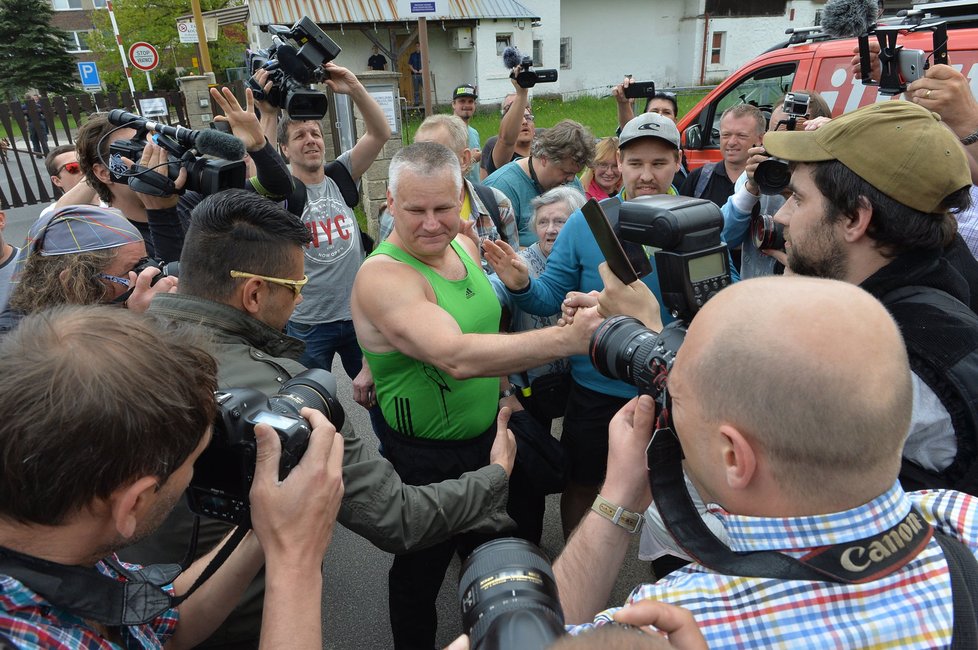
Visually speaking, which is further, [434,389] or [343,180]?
[343,180]

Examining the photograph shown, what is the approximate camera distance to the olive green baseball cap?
1.63 metres

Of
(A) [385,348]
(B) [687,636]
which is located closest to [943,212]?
(B) [687,636]

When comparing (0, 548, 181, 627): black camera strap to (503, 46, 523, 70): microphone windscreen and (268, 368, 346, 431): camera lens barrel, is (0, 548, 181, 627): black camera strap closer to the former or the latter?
(268, 368, 346, 431): camera lens barrel

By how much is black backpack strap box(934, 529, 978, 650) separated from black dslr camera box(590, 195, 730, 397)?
2.31 feet

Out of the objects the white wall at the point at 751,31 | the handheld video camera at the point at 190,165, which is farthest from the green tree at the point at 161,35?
the handheld video camera at the point at 190,165

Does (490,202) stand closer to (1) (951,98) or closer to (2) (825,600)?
(1) (951,98)

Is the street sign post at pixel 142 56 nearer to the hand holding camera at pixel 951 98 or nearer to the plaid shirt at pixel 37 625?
the hand holding camera at pixel 951 98

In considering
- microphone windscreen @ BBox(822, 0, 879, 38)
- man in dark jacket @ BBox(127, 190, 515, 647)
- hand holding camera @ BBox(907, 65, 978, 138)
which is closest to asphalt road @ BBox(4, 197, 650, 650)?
man in dark jacket @ BBox(127, 190, 515, 647)

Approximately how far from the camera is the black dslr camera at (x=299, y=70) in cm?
324

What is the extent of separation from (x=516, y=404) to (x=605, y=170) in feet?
7.49

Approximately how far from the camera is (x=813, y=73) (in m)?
5.55

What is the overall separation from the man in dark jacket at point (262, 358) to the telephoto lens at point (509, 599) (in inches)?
26.3

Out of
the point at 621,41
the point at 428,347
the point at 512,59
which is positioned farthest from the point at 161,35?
the point at 428,347

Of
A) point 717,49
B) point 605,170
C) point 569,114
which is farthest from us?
point 717,49
